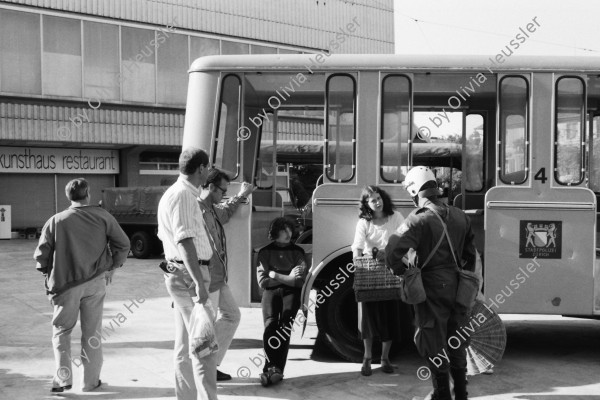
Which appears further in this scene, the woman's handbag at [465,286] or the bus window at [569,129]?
the bus window at [569,129]

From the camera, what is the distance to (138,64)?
80.3ft

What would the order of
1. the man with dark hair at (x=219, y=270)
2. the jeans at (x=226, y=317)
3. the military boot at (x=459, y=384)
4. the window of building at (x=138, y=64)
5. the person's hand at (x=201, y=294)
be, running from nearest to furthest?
the person's hand at (x=201, y=294), the military boot at (x=459, y=384), the man with dark hair at (x=219, y=270), the jeans at (x=226, y=317), the window of building at (x=138, y=64)

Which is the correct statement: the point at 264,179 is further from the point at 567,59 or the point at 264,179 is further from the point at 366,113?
the point at 567,59

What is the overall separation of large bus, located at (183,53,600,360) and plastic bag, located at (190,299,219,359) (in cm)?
226

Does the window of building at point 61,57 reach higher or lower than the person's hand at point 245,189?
higher

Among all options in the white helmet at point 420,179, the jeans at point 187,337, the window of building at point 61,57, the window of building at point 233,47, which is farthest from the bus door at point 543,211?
the window of building at point 233,47

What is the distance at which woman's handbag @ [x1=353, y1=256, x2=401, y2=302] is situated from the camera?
6766 mm

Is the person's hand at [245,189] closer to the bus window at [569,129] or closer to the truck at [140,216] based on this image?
the bus window at [569,129]

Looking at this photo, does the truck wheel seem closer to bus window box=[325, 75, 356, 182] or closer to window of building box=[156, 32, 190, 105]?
window of building box=[156, 32, 190, 105]

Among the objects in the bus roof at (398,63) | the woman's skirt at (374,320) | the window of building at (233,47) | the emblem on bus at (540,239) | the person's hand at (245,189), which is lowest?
the woman's skirt at (374,320)

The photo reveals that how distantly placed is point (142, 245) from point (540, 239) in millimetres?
13577

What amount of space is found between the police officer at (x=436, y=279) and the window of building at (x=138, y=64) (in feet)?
66.3

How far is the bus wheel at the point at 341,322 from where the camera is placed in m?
7.29

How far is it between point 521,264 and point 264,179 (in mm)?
3046
